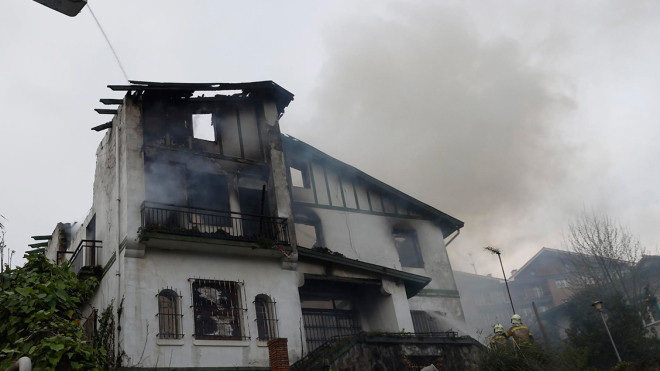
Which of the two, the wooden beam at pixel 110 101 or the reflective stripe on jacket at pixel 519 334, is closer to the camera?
the reflective stripe on jacket at pixel 519 334

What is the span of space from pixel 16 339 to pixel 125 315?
2.79 metres

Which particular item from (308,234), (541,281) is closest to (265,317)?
(308,234)

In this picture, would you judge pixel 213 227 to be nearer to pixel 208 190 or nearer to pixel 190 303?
pixel 208 190

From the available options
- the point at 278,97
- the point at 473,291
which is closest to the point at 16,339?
the point at 278,97

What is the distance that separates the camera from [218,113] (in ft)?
68.7

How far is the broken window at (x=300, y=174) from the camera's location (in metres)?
24.8

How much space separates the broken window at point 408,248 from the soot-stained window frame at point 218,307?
10565 mm

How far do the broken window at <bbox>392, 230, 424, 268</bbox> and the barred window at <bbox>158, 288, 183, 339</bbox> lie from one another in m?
12.2

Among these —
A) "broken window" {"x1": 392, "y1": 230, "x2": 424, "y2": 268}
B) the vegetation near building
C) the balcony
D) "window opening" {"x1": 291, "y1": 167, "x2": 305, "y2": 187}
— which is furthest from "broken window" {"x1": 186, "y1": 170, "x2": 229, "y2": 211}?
"broken window" {"x1": 392, "y1": 230, "x2": 424, "y2": 268}

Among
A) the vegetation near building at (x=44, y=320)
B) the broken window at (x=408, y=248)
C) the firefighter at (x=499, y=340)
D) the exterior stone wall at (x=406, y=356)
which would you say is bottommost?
the firefighter at (x=499, y=340)

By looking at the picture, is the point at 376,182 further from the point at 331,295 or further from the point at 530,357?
the point at 530,357

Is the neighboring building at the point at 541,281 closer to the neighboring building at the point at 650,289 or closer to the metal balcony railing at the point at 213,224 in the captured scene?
the neighboring building at the point at 650,289

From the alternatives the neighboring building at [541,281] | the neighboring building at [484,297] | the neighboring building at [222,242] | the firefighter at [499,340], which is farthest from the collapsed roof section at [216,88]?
the neighboring building at [541,281]

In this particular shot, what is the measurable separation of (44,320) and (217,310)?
189 inches
